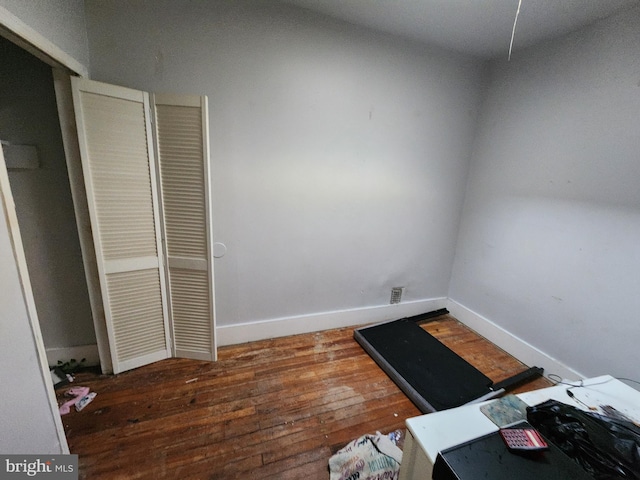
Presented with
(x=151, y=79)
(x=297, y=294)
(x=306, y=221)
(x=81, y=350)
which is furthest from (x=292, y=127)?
(x=81, y=350)

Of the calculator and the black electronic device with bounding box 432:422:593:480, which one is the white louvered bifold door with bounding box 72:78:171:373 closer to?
the black electronic device with bounding box 432:422:593:480

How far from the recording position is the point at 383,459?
1269mm

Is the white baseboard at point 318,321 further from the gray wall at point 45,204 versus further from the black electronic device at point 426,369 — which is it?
the gray wall at point 45,204

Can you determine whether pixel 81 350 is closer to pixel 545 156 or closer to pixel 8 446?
pixel 8 446

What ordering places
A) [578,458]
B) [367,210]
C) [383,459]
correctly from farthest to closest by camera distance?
[367,210]
[383,459]
[578,458]

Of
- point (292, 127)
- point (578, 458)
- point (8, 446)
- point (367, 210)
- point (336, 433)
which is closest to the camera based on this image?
point (578, 458)

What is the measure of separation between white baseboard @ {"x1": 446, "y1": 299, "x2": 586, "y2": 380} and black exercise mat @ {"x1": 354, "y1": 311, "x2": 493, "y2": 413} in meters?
0.54

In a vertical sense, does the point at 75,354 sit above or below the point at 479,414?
below

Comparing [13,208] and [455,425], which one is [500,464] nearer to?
[455,425]

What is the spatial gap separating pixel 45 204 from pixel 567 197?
3.77m

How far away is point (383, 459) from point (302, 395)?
0.64 meters

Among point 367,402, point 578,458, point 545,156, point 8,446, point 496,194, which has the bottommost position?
point 367,402

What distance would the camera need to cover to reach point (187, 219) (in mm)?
1788

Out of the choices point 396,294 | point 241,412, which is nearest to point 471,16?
point 396,294
